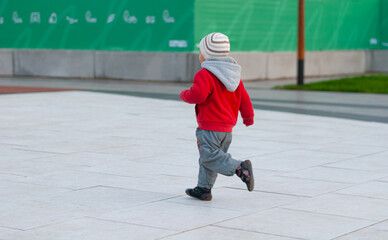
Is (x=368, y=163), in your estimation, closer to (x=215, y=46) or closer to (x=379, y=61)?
(x=215, y=46)

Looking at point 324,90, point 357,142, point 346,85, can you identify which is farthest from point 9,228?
point 346,85

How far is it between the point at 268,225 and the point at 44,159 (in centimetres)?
357

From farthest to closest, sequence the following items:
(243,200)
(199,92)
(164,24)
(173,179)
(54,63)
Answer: (54,63) → (164,24) → (173,179) → (243,200) → (199,92)

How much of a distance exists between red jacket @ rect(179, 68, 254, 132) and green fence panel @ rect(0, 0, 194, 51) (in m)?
15.4

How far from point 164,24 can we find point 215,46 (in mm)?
16082

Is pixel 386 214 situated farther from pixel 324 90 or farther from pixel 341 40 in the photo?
pixel 341 40

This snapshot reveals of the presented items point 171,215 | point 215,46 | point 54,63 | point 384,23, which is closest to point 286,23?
point 384,23

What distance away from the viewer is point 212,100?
19.6 feet

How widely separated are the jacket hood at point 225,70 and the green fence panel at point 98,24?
50.4 ft

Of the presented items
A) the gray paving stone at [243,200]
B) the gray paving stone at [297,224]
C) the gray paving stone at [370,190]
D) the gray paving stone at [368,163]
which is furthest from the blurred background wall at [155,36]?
the gray paving stone at [297,224]

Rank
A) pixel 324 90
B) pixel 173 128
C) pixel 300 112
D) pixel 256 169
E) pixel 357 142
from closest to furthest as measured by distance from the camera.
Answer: pixel 256 169 → pixel 357 142 → pixel 173 128 → pixel 300 112 → pixel 324 90

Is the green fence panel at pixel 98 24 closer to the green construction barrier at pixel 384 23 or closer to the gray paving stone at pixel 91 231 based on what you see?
the green construction barrier at pixel 384 23

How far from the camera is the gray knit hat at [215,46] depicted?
6.00m

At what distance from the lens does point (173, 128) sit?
11.0 m
